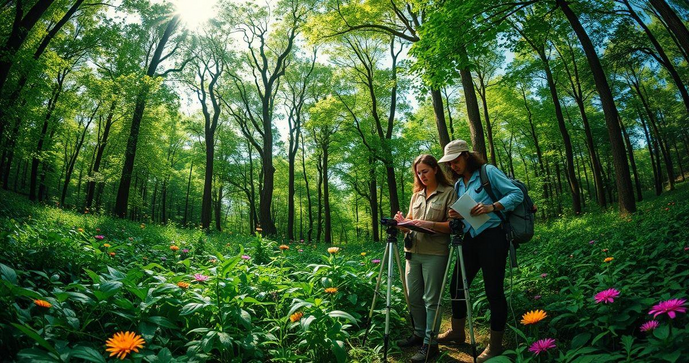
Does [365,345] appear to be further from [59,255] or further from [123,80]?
[123,80]

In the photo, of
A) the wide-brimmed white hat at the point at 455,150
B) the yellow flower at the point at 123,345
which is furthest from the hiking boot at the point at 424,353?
the yellow flower at the point at 123,345

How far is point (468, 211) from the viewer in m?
2.66

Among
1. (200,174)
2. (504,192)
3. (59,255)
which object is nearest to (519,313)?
(504,192)

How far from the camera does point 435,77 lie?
7.34m

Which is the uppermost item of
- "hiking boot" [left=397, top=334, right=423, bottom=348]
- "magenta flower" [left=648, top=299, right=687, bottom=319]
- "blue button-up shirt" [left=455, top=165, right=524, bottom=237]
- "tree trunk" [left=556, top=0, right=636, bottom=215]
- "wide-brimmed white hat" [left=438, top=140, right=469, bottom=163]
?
"tree trunk" [left=556, top=0, right=636, bottom=215]

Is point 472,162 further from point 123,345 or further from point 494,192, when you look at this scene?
point 123,345

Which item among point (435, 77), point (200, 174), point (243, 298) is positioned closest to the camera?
point (243, 298)

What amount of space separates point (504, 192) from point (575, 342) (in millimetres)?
1195

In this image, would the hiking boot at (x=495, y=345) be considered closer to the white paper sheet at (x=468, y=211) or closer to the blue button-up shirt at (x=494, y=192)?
the blue button-up shirt at (x=494, y=192)

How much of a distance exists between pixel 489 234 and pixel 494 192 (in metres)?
0.39

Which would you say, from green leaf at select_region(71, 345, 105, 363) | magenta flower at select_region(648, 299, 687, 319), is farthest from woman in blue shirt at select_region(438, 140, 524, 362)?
green leaf at select_region(71, 345, 105, 363)

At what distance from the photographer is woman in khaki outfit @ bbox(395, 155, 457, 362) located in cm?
290

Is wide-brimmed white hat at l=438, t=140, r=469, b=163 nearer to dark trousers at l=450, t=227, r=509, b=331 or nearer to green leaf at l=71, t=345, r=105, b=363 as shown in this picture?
dark trousers at l=450, t=227, r=509, b=331

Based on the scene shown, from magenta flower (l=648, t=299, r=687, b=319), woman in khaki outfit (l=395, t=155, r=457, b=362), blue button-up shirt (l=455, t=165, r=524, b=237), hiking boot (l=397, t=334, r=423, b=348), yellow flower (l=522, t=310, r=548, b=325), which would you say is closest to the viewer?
magenta flower (l=648, t=299, r=687, b=319)
